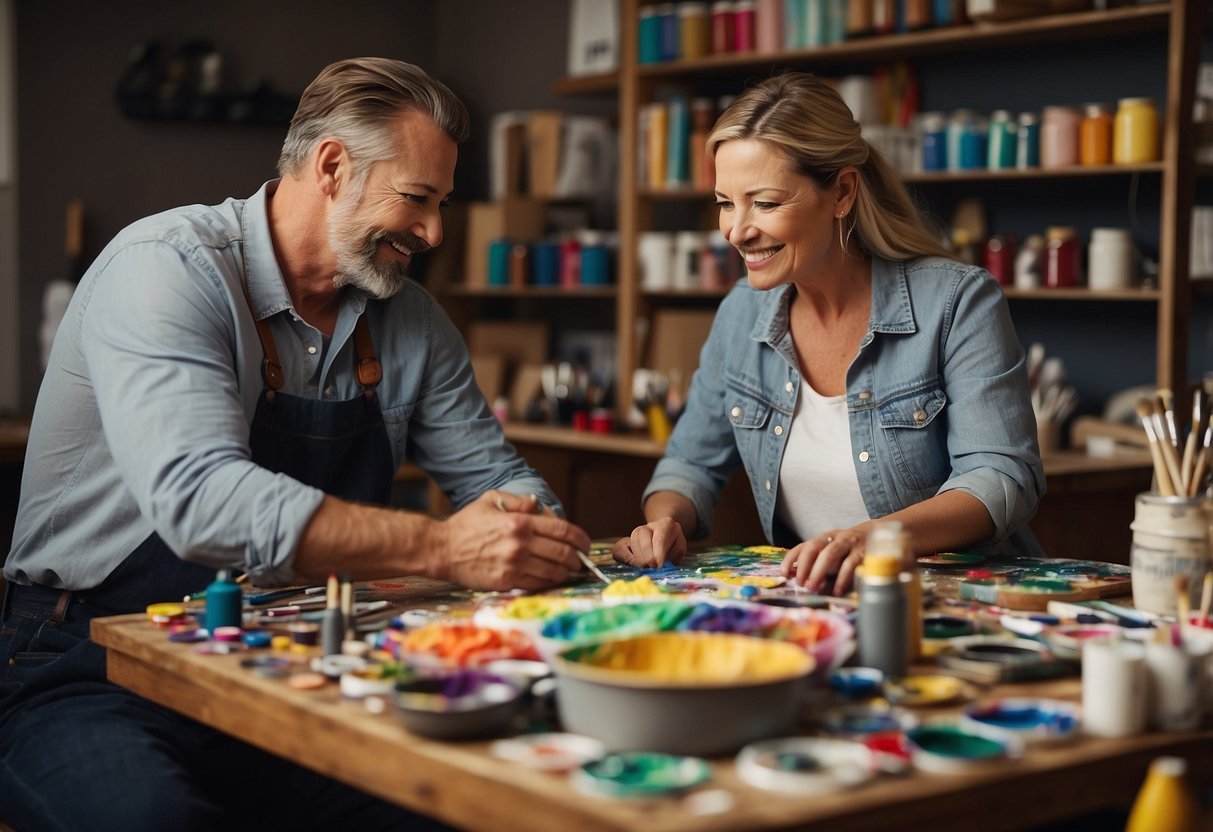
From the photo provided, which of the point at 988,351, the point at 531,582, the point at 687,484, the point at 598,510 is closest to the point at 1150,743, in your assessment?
the point at 531,582

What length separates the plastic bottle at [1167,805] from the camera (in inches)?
44.4

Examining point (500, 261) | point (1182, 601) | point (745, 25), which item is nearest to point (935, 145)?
point (745, 25)

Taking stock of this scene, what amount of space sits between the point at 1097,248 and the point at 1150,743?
2935mm

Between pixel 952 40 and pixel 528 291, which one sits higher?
pixel 952 40

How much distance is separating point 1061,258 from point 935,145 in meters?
0.52

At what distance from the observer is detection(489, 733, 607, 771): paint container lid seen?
1.16 metres

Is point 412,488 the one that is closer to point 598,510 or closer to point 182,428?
point 598,510

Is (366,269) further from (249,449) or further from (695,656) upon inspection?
(695,656)

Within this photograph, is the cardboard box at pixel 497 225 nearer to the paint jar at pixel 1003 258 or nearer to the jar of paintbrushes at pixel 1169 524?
the paint jar at pixel 1003 258

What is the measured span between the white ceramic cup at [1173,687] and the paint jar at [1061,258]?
9.44 feet

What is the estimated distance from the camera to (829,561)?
1.83 meters

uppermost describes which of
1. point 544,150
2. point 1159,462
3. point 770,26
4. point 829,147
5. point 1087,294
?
point 770,26

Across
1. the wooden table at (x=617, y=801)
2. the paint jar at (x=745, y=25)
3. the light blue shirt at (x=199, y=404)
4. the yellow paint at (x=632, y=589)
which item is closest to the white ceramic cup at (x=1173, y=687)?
the wooden table at (x=617, y=801)

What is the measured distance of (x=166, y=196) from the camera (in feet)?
18.4
